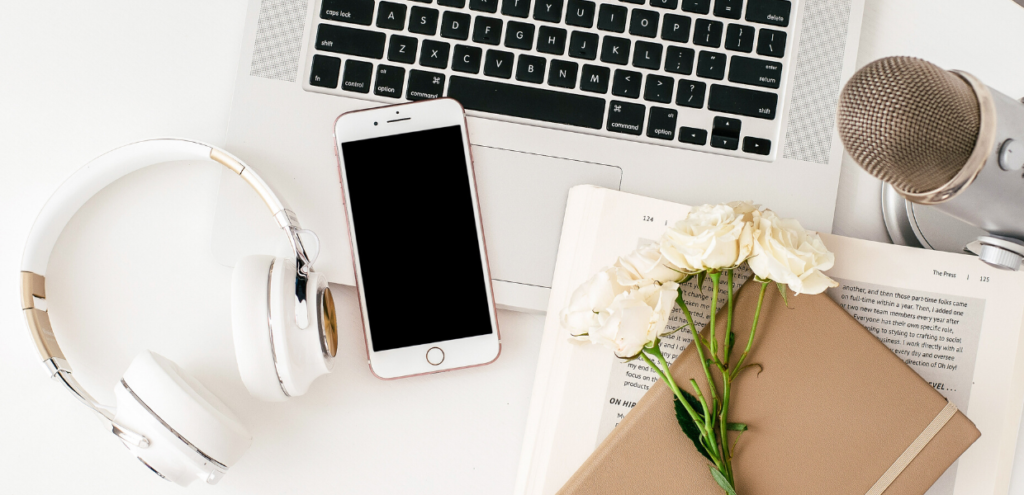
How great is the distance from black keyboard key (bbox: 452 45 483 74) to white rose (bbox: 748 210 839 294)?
0.26 meters

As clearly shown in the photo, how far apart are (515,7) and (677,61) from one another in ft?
0.46

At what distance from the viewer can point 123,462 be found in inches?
20.2

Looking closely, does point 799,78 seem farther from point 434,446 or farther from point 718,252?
point 434,446

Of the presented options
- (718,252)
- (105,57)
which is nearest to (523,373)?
(718,252)

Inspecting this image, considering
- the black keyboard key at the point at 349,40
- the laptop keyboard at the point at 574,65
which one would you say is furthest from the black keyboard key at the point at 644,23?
the black keyboard key at the point at 349,40

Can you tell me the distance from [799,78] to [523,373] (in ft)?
1.11

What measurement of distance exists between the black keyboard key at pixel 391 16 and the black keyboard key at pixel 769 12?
0.29 metres

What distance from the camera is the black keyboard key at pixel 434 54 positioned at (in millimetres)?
499

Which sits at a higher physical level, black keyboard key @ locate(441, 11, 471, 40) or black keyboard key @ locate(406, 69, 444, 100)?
black keyboard key @ locate(441, 11, 471, 40)

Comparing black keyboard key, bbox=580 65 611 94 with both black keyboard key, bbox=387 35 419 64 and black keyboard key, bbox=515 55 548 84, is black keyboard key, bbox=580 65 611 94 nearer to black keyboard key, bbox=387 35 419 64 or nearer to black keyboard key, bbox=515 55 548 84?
black keyboard key, bbox=515 55 548 84

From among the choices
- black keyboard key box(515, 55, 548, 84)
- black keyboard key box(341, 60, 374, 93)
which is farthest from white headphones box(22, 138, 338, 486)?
black keyboard key box(515, 55, 548, 84)

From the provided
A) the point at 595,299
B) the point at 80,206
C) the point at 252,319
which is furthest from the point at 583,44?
the point at 80,206

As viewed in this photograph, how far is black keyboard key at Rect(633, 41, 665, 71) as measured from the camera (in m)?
0.50

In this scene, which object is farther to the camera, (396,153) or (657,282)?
(396,153)
